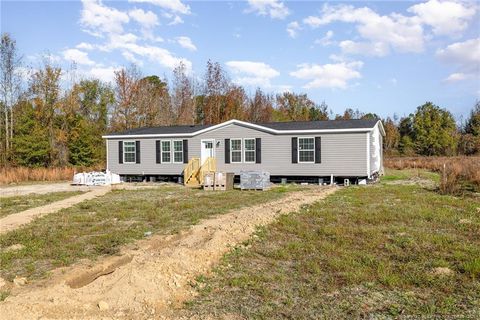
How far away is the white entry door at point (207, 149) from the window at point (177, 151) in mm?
1329

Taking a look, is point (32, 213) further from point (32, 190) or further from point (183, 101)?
point (183, 101)

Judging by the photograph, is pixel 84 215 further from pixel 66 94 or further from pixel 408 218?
pixel 66 94

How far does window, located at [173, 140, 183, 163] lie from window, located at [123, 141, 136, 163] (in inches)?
102

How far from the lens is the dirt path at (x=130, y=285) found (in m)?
4.91

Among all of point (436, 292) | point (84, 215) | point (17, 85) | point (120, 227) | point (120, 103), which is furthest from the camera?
point (120, 103)

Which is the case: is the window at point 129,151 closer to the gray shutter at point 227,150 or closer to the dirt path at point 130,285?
the gray shutter at point 227,150

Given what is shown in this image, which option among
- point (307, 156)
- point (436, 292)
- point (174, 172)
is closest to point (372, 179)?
point (307, 156)

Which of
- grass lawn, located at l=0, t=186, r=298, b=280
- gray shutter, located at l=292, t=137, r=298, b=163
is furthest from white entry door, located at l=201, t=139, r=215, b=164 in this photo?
grass lawn, located at l=0, t=186, r=298, b=280

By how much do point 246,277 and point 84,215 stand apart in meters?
7.08

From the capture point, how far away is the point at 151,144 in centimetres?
2433

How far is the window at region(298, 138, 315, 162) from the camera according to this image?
20969 millimetres

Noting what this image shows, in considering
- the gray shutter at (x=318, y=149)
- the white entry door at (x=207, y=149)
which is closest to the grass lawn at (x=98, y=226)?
the gray shutter at (x=318, y=149)

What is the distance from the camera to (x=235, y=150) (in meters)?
22.6

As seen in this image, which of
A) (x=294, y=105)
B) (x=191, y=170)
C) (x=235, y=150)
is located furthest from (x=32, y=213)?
(x=294, y=105)
